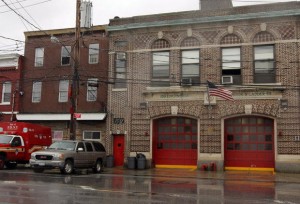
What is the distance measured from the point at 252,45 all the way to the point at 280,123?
A: 5.03 metres

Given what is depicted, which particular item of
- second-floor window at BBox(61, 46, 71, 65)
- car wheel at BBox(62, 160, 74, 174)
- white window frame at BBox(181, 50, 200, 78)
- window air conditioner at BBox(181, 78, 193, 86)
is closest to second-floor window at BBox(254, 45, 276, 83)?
white window frame at BBox(181, 50, 200, 78)

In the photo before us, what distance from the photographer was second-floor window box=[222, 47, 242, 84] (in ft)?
78.5

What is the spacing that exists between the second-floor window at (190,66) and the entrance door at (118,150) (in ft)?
19.4

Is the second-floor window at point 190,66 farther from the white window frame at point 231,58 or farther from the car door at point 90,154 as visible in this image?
the car door at point 90,154

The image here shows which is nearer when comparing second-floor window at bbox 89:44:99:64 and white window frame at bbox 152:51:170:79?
white window frame at bbox 152:51:170:79

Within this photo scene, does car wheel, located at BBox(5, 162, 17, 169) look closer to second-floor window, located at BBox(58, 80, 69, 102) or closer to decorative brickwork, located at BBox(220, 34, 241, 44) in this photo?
second-floor window, located at BBox(58, 80, 69, 102)

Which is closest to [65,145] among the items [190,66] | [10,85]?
[190,66]

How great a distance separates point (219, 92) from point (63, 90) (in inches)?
477

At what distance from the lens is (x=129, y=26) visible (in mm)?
25938

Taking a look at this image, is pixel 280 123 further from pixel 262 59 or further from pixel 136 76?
pixel 136 76

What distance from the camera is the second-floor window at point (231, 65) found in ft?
78.5

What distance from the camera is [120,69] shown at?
1038 inches

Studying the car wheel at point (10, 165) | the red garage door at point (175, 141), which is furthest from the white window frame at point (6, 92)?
the red garage door at point (175, 141)

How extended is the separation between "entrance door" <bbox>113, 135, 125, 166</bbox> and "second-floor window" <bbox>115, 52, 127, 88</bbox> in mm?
3532
